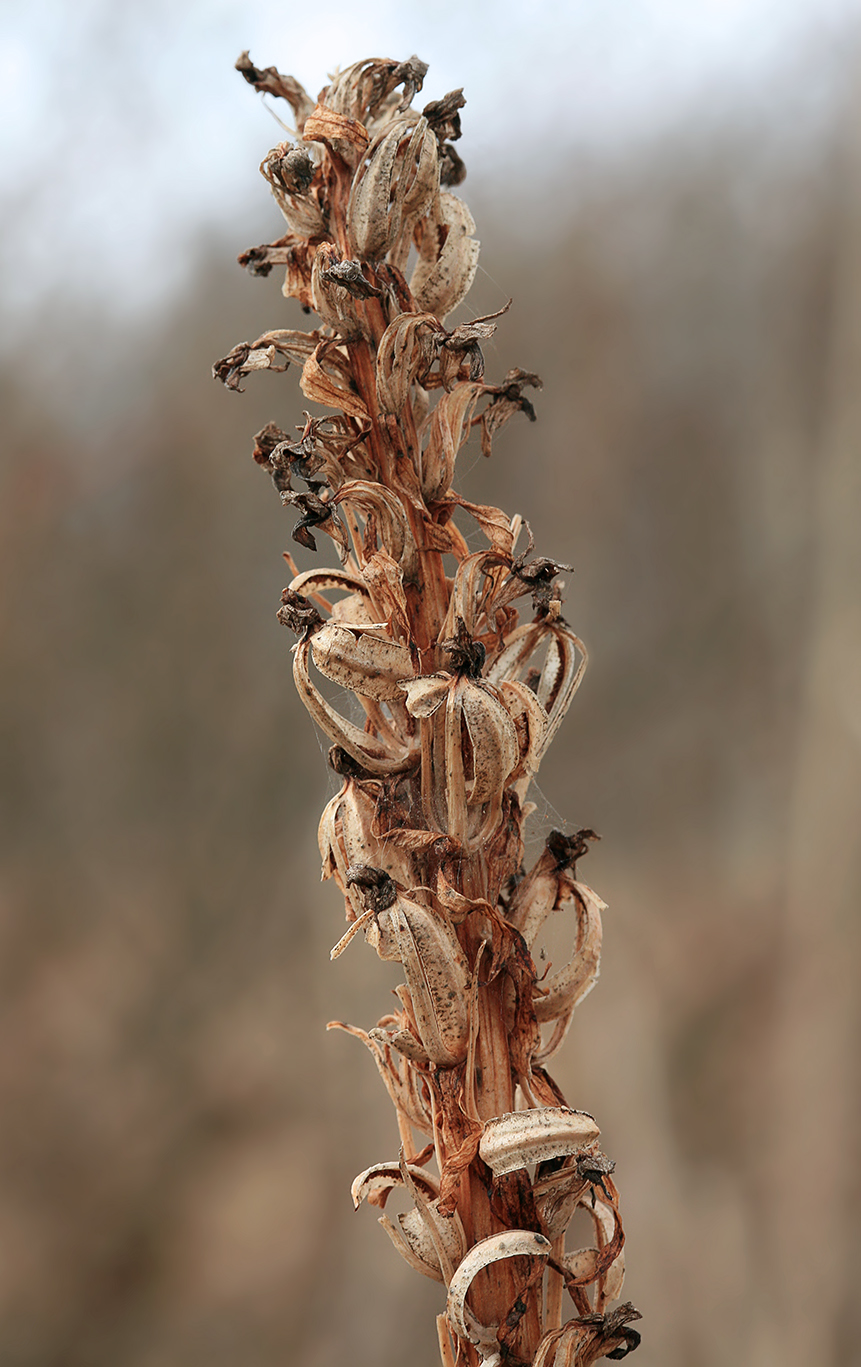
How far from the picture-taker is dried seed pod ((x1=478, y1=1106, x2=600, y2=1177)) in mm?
275

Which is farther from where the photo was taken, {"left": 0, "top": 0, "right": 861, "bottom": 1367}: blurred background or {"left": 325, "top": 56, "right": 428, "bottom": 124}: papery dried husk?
{"left": 0, "top": 0, "right": 861, "bottom": 1367}: blurred background

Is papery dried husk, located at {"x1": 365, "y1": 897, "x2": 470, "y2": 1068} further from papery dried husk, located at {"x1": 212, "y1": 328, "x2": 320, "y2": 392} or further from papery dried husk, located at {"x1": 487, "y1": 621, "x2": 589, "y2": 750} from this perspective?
papery dried husk, located at {"x1": 212, "y1": 328, "x2": 320, "y2": 392}

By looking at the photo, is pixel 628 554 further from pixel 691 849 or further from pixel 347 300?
pixel 347 300

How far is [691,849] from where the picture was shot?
1026 millimetres

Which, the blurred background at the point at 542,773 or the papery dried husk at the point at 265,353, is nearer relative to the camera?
the papery dried husk at the point at 265,353

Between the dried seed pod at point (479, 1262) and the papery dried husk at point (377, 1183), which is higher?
the papery dried husk at point (377, 1183)

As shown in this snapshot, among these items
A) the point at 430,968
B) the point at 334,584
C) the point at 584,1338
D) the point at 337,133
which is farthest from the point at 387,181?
the point at 584,1338

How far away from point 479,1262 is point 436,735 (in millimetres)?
158

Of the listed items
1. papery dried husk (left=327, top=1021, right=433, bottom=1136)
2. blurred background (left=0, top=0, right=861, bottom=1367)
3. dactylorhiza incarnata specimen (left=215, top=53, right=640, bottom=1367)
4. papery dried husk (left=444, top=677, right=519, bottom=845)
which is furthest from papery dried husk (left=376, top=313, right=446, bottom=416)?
blurred background (left=0, top=0, right=861, bottom=1367)

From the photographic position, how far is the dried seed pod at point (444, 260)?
361mm

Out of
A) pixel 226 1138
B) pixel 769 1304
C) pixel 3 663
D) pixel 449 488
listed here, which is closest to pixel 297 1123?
pixel 226 1138

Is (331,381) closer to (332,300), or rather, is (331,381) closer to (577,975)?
(332,300)

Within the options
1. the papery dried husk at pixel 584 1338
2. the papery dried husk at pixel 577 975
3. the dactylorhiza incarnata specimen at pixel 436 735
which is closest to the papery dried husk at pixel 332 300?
the dactylorhiza incarnata specimen at pixel 436 735

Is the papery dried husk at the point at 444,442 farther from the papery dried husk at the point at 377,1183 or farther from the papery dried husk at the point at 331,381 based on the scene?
the papery dried husk at the point at 377,1183
